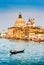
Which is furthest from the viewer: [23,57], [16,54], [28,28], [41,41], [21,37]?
[28,28]

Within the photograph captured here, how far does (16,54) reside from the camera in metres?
4.54

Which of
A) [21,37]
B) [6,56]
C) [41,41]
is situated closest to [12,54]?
[6,56]

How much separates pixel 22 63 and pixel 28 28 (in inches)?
126

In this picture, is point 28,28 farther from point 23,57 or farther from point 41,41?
point 23,57

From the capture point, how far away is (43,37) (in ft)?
20.4

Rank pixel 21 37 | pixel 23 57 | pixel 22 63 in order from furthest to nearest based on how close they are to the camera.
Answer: pixel 21 37
pixel 23 57
pixel 22 63

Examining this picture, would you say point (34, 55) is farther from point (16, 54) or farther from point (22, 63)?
point (22, 63)

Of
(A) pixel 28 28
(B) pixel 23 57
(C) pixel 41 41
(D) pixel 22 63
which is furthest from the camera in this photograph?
(A) pixel 28 28

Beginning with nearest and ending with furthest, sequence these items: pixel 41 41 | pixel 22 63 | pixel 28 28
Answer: pixel 22 63
pixel 41 41
pixel 28 28

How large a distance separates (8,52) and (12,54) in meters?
0.22

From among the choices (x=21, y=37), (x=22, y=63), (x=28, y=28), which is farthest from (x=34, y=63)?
(x=28, y=28)

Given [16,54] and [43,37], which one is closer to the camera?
[16,54]

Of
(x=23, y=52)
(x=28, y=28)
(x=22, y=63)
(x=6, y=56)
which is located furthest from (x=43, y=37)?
(x=22, y=63)

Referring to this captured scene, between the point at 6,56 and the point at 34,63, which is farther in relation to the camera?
the point at 6,56
